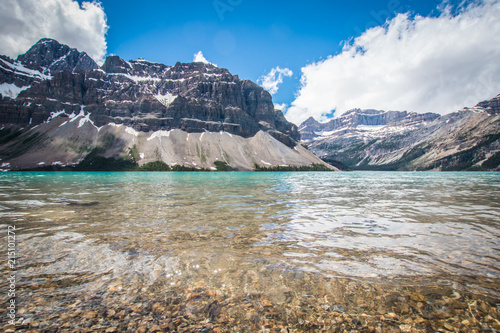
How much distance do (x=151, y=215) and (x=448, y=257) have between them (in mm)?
17553

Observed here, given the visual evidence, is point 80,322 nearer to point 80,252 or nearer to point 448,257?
point 80,252

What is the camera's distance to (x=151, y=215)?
1800cm

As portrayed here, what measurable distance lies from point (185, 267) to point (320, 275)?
4.67 m

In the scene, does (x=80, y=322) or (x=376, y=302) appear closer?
(x=80, y=322)

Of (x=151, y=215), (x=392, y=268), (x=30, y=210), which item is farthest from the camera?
(x=30, y=210)

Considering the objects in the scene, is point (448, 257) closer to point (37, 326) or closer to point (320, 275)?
point (320, 275)

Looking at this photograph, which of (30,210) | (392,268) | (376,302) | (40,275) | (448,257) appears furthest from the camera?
(30,210)

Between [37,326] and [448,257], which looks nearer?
[37,326]

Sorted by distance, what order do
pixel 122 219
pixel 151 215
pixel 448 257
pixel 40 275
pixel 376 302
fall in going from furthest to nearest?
1. pixel 151 215
2. pixel 122 219
3. pixel 448 257
4. pixel 40 275
5. pixel 376 302

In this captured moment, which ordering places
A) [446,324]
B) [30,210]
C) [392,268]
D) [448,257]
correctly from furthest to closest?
1. [30,210]
2. [448,257]
3. [392,268]
4. [446,324]

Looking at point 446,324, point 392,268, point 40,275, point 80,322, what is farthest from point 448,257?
point 40,275

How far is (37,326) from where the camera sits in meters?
5.09

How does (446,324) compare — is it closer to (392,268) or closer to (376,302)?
(376,302)

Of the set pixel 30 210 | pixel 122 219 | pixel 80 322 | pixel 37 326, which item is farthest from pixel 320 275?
pixel 30 210
